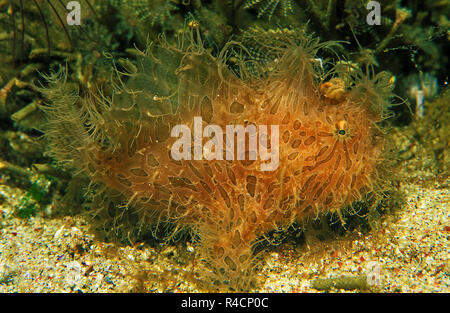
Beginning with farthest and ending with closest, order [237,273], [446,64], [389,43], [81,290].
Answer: [446,64]
[389,43]
[81,290]
[237,273]

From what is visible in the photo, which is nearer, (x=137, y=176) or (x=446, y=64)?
(x=137, y=176)

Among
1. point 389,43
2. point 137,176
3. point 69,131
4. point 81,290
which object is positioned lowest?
point 81,290

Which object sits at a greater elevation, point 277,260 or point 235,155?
point 235,155

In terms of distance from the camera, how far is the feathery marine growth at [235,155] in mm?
2615

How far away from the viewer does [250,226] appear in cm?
269

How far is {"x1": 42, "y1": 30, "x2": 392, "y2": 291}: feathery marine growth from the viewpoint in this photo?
262 cm

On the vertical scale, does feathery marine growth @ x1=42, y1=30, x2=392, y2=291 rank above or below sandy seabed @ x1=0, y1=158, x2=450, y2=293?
above

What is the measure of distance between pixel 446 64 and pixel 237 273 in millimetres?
3332

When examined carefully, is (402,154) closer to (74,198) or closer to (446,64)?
(446,64)

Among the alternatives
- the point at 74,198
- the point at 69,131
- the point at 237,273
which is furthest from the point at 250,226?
the point at 74,198

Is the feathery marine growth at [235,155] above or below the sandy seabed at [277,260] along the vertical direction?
above

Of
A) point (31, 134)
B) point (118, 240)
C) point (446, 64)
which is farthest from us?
point (31, 134)

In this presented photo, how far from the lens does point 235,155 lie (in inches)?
104

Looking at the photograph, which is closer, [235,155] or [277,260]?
[235,155]
